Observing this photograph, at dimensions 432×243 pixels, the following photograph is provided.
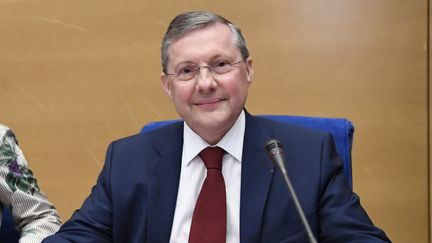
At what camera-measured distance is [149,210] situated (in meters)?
1.67

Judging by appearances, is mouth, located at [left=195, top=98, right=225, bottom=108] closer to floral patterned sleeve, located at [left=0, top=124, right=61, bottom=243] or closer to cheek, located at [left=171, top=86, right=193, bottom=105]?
cheek, located at [left=171, top=86, right=193, bottom=105]

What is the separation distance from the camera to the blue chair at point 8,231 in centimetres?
193

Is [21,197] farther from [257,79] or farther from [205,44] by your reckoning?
[257,79]

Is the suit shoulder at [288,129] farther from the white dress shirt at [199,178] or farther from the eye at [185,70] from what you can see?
the eye at [185,70]

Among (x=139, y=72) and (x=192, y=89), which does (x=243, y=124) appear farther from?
(x=139, y=72)

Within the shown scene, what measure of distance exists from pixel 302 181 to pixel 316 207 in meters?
0.08

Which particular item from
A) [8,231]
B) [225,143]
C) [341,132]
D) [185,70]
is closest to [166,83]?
[185,70]

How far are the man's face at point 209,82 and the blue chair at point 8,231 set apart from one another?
69cm

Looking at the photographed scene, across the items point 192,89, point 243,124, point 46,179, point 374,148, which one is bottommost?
point 46,179

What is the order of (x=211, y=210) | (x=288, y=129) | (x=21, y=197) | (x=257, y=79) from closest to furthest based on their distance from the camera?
1. (x=211, y=210)
2. (x=288, y=129)
3. (x=21, y=197)
4. (x=257, y=79)

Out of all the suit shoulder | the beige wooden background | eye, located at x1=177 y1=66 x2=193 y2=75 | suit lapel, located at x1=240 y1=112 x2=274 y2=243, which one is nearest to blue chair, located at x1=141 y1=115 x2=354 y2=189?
the suit shoulder

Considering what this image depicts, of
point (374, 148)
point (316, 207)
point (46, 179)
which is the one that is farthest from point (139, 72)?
point (316, 207)

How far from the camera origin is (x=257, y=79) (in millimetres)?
2660

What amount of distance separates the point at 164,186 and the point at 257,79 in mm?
1076
